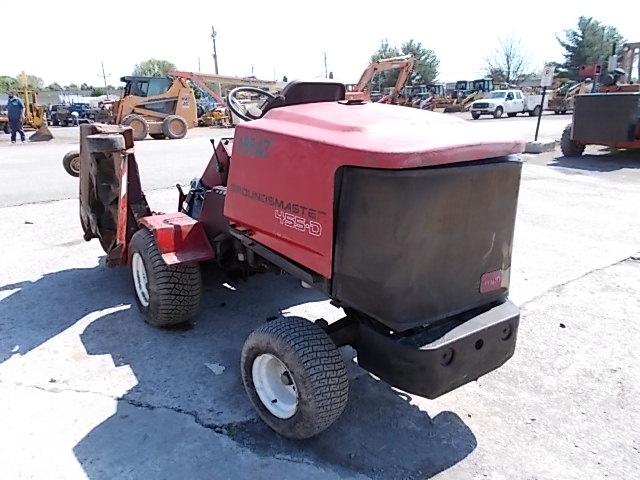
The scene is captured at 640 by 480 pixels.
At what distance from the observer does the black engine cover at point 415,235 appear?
2316mm

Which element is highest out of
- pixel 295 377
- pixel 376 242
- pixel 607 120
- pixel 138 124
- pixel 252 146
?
pixel 252 146

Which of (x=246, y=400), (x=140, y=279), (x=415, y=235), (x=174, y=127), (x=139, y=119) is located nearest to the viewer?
(x=415, y=235)

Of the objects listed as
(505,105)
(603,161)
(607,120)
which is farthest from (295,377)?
(505,105)

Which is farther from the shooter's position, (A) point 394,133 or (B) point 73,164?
(B) point 73,164

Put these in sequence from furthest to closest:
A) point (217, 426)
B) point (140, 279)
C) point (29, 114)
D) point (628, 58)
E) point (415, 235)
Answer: point (29, 114) < point (628, 58) < point (140, 279) < point (217, 426) < point (415, 235)

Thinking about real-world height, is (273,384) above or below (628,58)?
below

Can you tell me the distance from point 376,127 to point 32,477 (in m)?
2.16

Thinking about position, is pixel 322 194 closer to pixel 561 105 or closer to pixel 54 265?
pixel 54 265

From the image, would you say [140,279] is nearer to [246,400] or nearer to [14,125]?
[246,400]

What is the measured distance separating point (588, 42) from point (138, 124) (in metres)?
50.7

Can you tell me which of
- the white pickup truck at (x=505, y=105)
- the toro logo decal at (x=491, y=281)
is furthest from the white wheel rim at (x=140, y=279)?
the white pickup truck at (x=505, y=105)

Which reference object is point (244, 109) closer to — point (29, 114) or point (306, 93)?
point (306, 93)

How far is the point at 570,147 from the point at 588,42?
1940 inches

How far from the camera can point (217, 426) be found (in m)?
2.82
